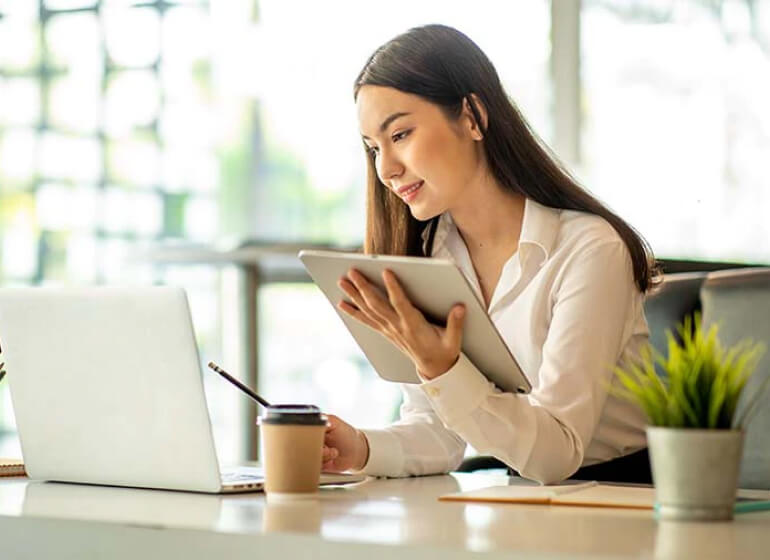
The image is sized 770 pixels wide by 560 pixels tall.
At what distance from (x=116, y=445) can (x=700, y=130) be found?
282cm

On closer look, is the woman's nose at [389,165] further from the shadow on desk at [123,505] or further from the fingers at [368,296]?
the shadow on desk at [123,505]

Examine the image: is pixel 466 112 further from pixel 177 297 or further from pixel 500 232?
pixel 177 297

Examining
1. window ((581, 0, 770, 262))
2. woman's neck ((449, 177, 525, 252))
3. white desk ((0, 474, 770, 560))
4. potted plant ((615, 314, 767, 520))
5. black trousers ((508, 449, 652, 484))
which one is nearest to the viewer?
white desk ((0, 474, 770, 560))

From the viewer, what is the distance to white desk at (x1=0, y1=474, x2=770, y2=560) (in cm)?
105

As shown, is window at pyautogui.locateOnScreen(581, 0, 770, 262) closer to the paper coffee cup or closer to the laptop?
the laptop

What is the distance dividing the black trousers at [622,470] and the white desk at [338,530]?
60 cm

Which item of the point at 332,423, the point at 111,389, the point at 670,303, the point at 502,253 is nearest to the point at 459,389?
the point at 332,423

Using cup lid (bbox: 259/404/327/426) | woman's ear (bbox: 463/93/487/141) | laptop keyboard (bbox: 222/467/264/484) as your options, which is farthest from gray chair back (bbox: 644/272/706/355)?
cup lid (bbox: 259/404/327/426)

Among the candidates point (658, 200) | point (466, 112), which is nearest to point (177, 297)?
point (466, 112)

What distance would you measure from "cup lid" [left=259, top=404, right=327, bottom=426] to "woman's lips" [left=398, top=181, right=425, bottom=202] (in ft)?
2.34

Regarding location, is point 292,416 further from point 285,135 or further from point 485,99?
point 285,135

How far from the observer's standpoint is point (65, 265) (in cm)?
449

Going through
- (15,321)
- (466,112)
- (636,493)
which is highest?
(466,112)

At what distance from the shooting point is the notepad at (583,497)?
136 cm
